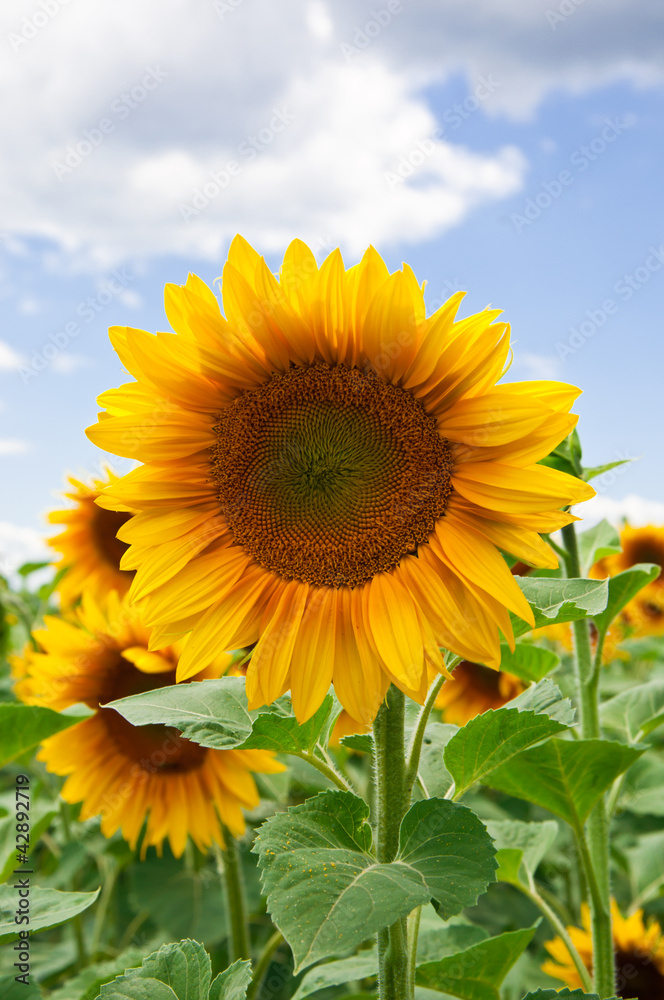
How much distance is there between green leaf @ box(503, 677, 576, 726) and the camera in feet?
4.21


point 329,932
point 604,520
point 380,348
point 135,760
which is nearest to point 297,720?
point 329,932

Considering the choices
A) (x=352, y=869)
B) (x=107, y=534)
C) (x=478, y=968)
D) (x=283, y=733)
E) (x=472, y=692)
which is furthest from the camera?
(x=107, y=534)

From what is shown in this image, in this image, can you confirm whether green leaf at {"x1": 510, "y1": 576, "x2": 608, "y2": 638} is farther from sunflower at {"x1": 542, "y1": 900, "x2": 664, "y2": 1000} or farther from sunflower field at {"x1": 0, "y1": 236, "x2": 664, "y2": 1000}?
sunflower at {"x1": 542, "y1": 900, "x2": 664, "y2": 1000}

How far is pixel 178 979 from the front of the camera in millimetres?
1377

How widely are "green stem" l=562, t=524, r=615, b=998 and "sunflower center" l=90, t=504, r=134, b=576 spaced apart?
2189 mm

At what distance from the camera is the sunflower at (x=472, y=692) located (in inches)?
127

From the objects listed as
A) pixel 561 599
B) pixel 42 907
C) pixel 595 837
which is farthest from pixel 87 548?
pixel 561 599

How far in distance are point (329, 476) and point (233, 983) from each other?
0.83 metres

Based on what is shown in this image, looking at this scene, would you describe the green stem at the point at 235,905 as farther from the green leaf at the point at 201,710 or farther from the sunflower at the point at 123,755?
the green leaf at the point at 201,710

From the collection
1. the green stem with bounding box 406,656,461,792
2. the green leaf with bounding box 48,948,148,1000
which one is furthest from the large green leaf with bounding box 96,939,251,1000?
the green leaf with bounding box 48,948,148,1000

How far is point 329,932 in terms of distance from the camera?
98 centimetres

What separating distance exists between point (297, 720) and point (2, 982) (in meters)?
0.77

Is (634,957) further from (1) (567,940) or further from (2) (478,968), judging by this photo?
(2) (478,968)

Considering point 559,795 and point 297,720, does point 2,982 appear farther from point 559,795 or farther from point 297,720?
point 559,795
